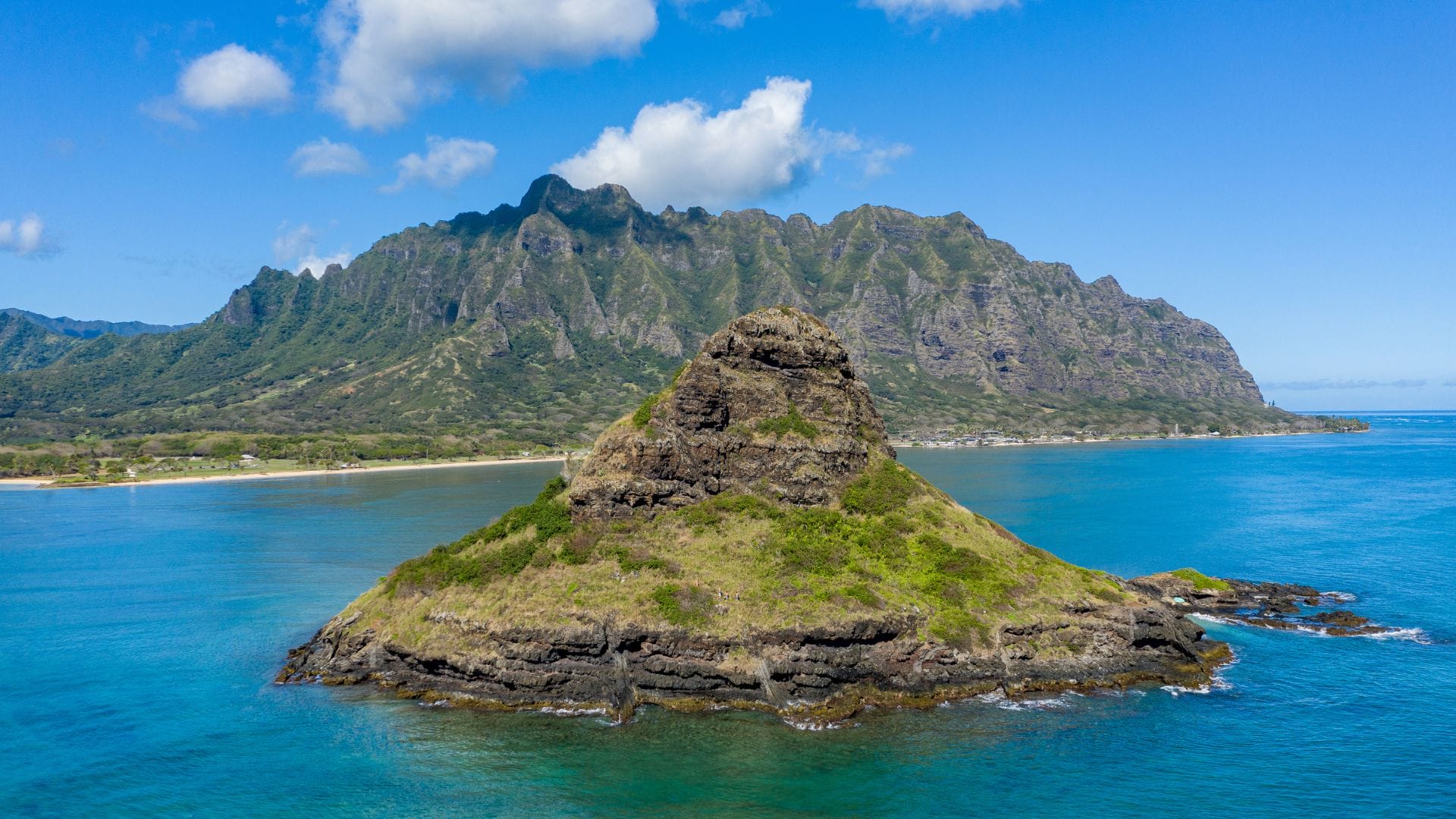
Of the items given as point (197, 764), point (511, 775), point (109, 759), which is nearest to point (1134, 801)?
point (511, 775)

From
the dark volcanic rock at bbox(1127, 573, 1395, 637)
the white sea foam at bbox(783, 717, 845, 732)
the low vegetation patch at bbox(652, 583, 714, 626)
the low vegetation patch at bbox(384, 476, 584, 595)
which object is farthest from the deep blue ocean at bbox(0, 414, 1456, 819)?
the low vegetation patch at bbox(384, 476, 584, 595)

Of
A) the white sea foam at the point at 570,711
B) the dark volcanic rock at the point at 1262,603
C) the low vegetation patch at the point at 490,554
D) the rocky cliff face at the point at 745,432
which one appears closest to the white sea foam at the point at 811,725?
the white sea foam at the point at 570,711

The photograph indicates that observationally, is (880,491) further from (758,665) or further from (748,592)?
(758,665)

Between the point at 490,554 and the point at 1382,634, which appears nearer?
the point at 490,554

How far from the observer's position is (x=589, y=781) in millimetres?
37500

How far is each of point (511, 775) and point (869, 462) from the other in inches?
1408

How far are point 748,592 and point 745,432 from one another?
13497 mm

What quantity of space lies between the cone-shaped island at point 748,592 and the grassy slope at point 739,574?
139 mm

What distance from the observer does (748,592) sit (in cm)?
5072

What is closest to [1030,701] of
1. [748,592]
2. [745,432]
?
[748,592]

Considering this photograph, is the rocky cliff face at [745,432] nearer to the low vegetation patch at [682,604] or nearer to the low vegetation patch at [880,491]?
the low vegetation patch at [880,491]

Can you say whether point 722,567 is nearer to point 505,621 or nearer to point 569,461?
point 505,621

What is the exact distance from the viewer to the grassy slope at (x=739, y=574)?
49.8m

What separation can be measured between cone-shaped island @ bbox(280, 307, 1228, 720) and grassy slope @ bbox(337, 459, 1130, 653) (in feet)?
0.45
